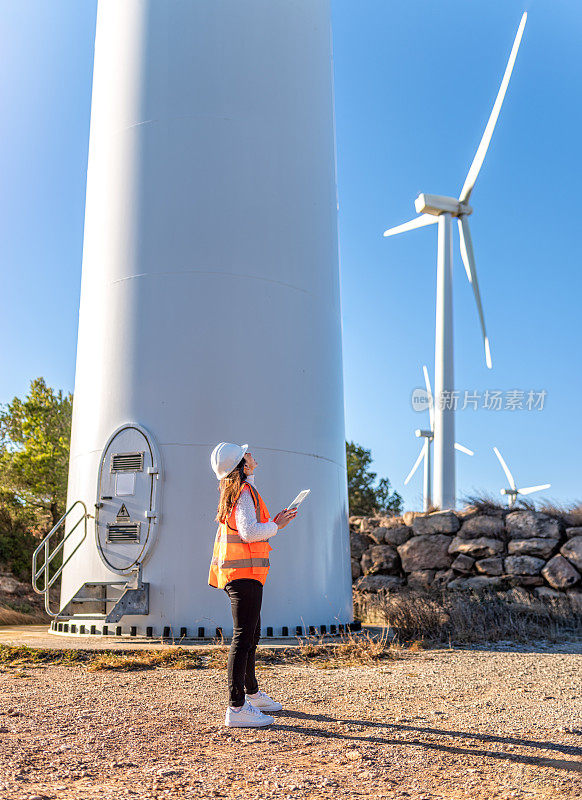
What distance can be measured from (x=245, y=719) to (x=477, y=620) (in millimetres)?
5066

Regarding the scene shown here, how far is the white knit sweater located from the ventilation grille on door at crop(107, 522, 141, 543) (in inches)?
165

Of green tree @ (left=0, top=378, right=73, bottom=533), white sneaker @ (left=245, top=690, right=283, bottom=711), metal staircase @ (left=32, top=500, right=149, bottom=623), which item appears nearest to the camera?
white sneaker @ (left=245, top=690, right=283, bottom=711)

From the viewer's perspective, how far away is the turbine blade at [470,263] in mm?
19542

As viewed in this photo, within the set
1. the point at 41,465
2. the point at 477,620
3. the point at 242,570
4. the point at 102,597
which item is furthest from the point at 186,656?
the point at 41,465

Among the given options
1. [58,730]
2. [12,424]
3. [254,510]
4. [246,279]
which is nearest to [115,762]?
[58,730]

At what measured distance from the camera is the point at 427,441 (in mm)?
31984

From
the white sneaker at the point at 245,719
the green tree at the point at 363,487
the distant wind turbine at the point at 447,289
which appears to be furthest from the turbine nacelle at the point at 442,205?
the white sneaker at the point at 245,719

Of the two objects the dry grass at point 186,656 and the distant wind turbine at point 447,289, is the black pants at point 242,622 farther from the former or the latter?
the distant wind turbine at point 447,289

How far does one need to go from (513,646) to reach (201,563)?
360 cm

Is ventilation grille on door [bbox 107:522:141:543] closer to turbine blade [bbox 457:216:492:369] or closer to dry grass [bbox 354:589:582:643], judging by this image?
dry grass [bbox 354:589:582:643]

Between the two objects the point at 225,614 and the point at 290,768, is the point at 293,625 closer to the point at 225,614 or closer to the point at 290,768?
the point at 225,614

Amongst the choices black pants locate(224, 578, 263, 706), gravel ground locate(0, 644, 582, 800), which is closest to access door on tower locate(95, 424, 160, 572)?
gravel ground locate(0, 644, 582, 800)

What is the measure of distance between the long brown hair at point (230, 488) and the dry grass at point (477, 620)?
14.2 ft

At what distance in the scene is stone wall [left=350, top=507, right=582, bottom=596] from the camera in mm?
11695
